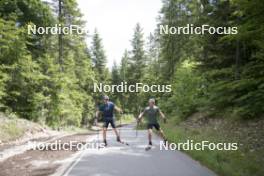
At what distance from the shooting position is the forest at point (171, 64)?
1619cm

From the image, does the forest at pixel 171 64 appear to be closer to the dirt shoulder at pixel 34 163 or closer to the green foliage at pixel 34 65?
the green foliage at pixel 34 65

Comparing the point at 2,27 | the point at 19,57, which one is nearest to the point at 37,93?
the point at 19,57

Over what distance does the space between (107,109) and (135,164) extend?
2.30 metres

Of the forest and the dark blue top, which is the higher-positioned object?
the forest

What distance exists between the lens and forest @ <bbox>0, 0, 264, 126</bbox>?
16188mm

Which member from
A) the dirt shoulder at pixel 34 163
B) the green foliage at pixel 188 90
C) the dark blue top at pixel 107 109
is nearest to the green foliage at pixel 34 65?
the dirt shoulder at pixel 34 163

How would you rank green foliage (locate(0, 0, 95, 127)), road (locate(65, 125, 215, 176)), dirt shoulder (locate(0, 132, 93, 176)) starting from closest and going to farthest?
road (locate(65, 125, 215, 176)) → dirt shoulder (locate(0, 132, 93, 176)) → green foliage (locate(0, 0, 95, 127))

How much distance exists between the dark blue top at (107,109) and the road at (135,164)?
174cm

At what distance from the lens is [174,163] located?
13.0 meters

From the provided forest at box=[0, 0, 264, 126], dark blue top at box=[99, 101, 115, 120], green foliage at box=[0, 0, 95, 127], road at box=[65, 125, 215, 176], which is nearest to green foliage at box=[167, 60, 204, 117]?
forest at box=[0, 0, 264, 126]

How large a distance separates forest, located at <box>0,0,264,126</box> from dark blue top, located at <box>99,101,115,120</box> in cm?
478

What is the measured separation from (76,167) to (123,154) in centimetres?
358

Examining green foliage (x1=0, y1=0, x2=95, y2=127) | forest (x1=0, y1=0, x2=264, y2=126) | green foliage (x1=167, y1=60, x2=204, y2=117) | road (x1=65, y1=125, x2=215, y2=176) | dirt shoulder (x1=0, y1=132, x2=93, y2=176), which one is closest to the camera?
road (x1=65, y1=125, x2=215, y2=176)

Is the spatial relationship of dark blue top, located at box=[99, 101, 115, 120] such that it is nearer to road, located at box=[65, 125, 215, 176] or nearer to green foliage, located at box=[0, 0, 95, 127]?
road, located at box=[65, 125, 215, 176]
